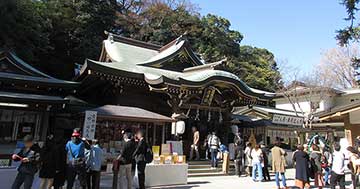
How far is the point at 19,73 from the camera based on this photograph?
15.9 meters

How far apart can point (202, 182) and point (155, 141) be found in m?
4.69

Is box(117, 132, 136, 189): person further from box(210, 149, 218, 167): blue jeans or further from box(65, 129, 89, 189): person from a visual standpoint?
box(210, 149, 218, 167): blue jeans

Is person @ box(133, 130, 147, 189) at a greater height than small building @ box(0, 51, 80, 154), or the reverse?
small building @ box(0, 51, 80, 154)

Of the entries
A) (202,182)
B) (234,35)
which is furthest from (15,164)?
(234,35)

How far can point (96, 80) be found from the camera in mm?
16500

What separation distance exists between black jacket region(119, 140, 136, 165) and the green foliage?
1566 centimetres

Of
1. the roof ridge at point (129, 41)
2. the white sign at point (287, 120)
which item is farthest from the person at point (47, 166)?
the white sign at point (287, 120)

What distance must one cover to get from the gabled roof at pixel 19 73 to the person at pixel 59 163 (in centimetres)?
903

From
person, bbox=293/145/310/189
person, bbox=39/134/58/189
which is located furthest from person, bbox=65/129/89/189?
person, bbox=293/145/310/189

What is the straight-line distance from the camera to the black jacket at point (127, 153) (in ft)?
26.1

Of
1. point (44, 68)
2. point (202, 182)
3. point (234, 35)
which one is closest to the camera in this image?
point (202, 182)

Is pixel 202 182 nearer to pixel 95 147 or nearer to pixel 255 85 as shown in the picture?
pixel 95 147

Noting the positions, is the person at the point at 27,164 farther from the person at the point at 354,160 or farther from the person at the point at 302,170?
the person at the point at 354,160

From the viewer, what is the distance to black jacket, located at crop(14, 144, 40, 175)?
6.70 meters
